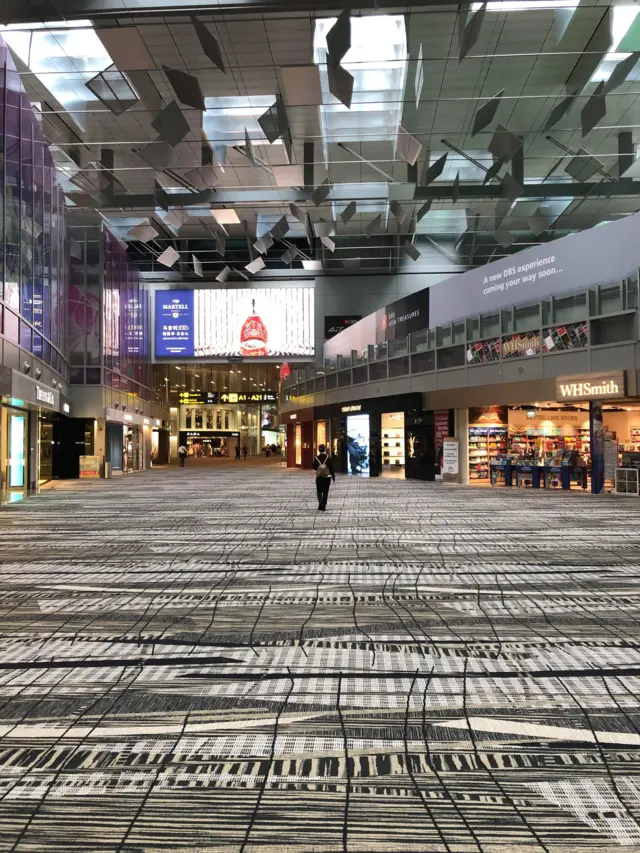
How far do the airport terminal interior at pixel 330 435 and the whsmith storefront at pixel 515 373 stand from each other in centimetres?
11

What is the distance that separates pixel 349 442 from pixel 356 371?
3153mm

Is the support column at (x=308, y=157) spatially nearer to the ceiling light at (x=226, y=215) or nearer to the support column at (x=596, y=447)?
the ceiling light at (x=226, y=215)

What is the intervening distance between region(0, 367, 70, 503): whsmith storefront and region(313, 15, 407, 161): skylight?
10655 mm

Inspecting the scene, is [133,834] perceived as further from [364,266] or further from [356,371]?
[364,266]

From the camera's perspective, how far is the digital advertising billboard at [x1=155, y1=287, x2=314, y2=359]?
4084 cm

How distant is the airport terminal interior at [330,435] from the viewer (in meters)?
2.61

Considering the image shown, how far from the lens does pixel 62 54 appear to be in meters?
17.5

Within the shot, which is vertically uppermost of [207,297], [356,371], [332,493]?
[207,297]

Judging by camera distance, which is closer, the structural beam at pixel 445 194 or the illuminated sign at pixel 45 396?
the illuminated sign at pixel 45 396

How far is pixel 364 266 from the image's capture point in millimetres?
41156

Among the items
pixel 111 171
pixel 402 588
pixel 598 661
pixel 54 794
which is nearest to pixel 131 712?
pixel 54 794

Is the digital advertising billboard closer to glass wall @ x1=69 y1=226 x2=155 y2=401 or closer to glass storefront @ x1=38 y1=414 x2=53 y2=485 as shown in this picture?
glass wall @ x1=69 y1=226 x2=155 y2=401

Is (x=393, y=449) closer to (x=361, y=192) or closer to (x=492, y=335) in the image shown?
(x=492, y=335)

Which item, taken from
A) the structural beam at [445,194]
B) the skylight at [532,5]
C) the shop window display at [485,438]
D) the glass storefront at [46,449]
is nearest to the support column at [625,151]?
the structural beam at [445,194]
